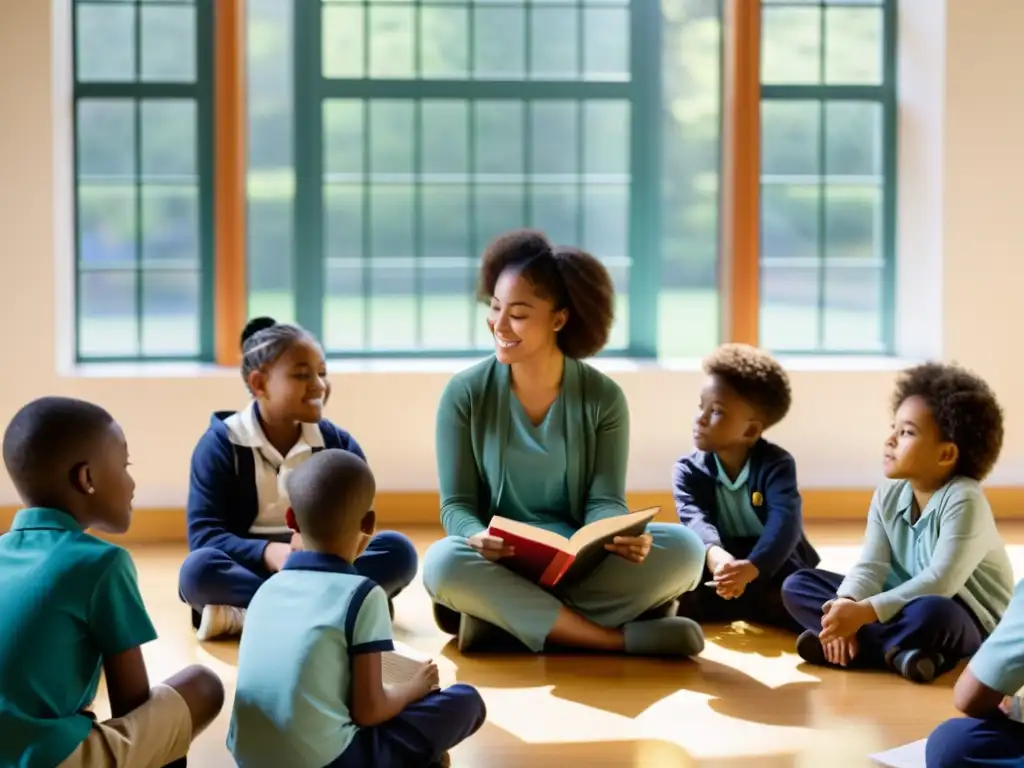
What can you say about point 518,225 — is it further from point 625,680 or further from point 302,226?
point 625,680

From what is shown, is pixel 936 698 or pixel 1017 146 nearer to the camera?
pixel 936 698

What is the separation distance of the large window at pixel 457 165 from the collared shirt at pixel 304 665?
351 centimetres

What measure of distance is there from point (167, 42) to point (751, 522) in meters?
3.23

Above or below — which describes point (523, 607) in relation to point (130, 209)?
below

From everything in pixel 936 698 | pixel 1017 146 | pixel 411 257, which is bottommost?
pixel 936 698

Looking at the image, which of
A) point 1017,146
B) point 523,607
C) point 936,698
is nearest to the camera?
point 936,698

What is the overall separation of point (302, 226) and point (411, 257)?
1.53 ft

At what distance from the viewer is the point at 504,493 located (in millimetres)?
4199

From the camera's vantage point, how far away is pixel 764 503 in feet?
14.4

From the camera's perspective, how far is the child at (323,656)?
2.70 meters

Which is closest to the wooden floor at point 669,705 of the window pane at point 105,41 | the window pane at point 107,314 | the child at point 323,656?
the child at point 323,656

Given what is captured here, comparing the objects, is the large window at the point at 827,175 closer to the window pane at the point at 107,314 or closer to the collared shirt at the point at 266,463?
the window pane at the point at 107,314

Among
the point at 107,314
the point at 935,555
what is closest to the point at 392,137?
the point at 107,314

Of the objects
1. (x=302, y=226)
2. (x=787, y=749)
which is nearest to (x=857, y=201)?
(x=302, y=226)
